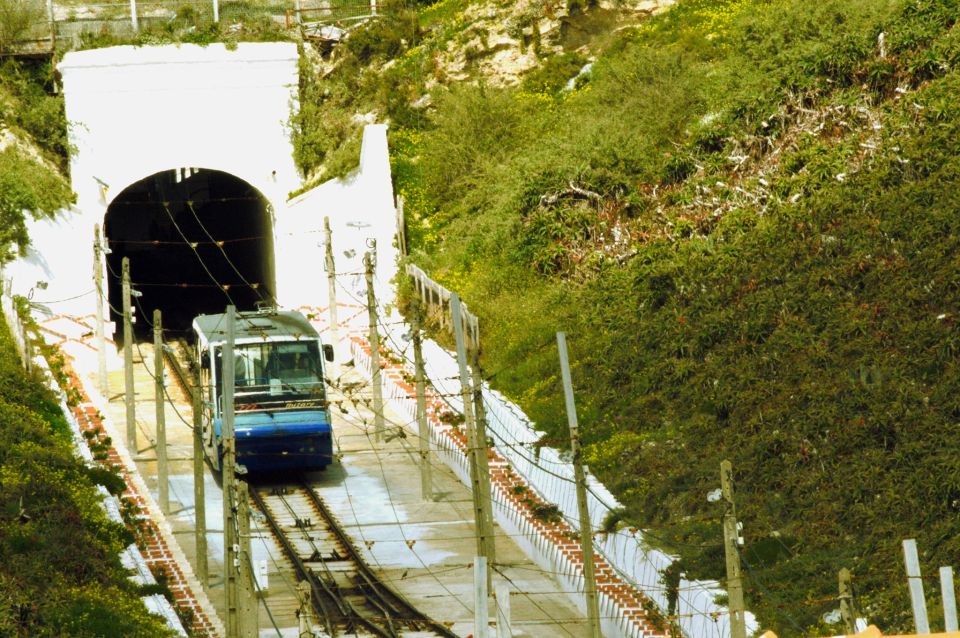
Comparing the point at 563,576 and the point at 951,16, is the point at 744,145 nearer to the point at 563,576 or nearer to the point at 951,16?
the point at 951,16

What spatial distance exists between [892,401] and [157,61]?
942 inches

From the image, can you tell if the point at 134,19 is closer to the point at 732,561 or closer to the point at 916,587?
the point at 732,561

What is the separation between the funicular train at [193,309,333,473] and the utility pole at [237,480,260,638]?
363 inches

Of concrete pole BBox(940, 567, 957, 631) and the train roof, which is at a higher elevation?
the train roof

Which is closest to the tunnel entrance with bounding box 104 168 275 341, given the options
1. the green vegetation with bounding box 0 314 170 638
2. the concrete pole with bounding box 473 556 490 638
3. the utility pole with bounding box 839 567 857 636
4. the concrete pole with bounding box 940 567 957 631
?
the green vegetation with bounding box 0 314 170 638

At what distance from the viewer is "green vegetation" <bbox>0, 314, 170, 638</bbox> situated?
66.0 ft

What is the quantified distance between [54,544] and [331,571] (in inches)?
189

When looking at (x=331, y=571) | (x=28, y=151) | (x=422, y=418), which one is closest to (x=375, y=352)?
(x=422, y=418)

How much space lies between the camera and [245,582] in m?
19.5

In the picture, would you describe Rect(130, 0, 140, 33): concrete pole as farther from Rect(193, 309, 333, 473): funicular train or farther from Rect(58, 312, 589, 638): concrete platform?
Rect(193, 309, 333, 473): funicular train

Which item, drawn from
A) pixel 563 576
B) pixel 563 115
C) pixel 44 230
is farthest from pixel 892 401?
pixel 44 230

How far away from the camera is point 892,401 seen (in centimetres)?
2370

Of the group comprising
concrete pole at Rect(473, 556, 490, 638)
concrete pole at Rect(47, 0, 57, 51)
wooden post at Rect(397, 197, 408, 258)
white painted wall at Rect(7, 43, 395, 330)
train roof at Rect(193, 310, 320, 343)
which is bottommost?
concrete pole at Rect(473, 556, 490, 638)

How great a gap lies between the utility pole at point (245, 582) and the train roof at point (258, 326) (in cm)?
1015
